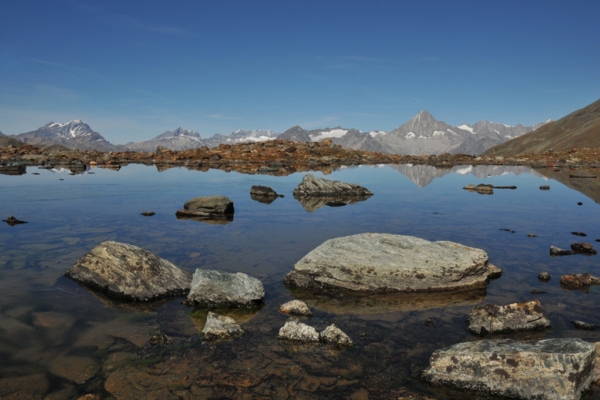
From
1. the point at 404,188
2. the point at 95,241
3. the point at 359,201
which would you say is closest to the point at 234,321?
the point at 95,241

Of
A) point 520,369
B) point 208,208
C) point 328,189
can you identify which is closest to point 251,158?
point 328,189

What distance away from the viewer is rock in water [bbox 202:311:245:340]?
31.1 ft

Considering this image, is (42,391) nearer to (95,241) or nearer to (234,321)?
(234,321)

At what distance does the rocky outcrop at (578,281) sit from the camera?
1273 cm

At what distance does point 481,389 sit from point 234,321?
5.54 meters

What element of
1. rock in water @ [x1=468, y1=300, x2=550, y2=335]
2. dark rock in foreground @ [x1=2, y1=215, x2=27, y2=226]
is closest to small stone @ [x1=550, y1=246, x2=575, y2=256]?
rock in water @ [x1=468, y1=300, x2=550, y2=335]

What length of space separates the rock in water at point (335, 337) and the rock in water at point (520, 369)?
1.90 m

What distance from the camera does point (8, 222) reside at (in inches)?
846

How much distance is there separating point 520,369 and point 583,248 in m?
12.2

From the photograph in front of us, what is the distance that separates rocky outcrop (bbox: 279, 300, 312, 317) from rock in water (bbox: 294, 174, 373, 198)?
82.7 ft

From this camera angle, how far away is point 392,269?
1300 cm

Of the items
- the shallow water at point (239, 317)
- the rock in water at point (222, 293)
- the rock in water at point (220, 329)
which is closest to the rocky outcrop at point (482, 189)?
the shallow water at point (239, 317)

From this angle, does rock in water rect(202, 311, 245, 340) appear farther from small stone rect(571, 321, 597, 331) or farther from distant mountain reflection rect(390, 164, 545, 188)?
distant mountain reflection rect(390, 164, 545, 188)

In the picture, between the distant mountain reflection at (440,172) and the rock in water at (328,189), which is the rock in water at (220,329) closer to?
the rock in water at (328,189)
